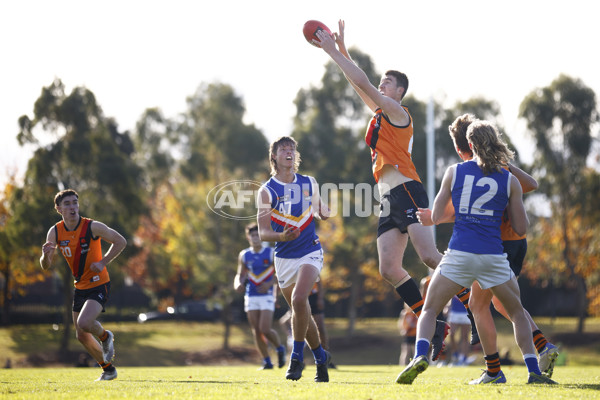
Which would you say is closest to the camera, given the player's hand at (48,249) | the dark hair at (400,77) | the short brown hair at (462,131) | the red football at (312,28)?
→ the short brown hair at (462,131)

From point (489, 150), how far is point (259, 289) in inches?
312

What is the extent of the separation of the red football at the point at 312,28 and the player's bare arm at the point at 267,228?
5.82 feet

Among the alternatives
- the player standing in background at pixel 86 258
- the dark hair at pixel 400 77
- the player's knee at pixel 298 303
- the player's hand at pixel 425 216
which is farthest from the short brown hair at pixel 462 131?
the player standing in background at pixel 86 258

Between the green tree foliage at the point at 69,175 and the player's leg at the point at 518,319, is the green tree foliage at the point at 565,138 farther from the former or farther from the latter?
the player's leg at the point at 518,319

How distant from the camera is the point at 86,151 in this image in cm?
2850

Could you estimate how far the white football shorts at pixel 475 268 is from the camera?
640 centimetres

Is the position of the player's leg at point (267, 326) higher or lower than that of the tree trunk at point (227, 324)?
higher

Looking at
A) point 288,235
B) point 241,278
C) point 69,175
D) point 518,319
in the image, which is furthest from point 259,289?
point 69,175

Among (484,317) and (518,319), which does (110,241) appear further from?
(518,319)

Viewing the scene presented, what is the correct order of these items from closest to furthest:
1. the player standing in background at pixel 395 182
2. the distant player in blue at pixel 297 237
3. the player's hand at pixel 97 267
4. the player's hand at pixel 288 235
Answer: the player's hand at pixel 288 235, the distant player in blue at pixel 297 237, the player standing in background at pixel 395 182, the player's hand at pixel 97 267

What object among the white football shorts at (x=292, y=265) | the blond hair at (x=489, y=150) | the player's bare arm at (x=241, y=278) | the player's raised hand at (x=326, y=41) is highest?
the player's raised hand at (x=326, y=41)

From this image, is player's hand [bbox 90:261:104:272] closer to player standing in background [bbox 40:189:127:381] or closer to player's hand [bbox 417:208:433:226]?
player standing in background [bbox 40:189:127:381]

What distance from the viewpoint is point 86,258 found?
9273 millimetres

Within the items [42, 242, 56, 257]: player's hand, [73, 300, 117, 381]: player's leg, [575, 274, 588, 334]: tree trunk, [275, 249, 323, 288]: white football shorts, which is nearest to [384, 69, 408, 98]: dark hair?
[275, 249, 323, 288]: white football shorts
